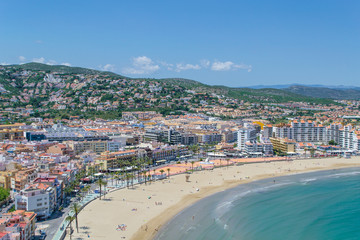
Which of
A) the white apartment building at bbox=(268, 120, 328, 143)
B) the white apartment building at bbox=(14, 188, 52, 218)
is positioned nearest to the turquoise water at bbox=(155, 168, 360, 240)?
the white apartment building at bbox=(14, 188, 52, 218)

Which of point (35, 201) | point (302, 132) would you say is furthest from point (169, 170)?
point (302, 132)

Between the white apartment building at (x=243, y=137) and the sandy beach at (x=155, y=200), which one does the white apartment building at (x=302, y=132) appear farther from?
the sandy beach at (x=155, y=200)

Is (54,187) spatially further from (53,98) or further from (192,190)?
(53,98)

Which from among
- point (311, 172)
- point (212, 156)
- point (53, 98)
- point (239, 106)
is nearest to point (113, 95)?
point (53, 98)

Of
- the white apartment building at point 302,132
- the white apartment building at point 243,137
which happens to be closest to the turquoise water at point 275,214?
the white apartment building at point 243,137

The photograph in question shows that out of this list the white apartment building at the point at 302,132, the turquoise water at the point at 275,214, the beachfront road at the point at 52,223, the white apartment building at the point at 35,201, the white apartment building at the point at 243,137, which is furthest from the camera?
the white apartment building at the point at 302,132
